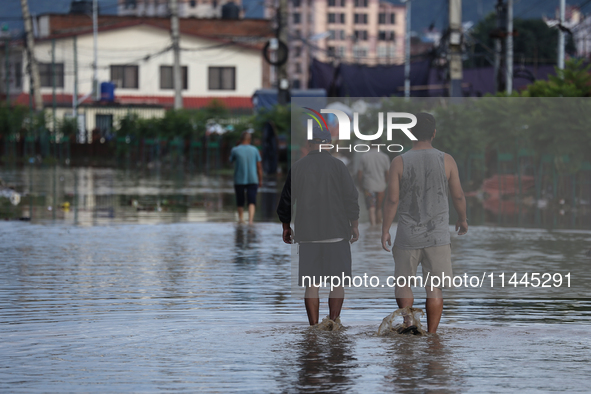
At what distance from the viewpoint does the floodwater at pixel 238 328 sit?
707 cm

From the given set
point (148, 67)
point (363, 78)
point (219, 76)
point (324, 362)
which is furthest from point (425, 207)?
point (219, 76)

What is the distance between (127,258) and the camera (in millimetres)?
14750

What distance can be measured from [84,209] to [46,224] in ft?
12.6

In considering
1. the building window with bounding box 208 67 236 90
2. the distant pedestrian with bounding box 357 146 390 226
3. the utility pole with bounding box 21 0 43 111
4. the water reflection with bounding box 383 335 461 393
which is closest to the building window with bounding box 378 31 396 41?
the building window with bounding box 208 67 236 90

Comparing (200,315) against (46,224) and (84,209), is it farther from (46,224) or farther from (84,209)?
(84,209)

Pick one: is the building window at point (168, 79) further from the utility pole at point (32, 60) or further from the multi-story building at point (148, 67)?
the utility pole at point (32, 60)

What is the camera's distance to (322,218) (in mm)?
8883

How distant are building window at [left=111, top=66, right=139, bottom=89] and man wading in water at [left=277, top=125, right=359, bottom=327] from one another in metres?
63.6

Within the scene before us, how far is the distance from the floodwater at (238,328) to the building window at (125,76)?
54.9 meters

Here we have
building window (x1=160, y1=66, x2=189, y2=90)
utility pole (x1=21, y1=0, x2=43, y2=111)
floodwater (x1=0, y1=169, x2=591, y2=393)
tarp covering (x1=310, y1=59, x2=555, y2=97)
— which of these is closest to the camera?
floodwater (x1=0, y1=169, x2=591, y2=393)

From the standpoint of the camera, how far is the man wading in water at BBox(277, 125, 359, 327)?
349 inches

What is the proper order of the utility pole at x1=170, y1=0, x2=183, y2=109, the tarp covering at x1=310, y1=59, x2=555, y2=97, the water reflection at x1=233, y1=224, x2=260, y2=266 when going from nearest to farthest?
the water reflection at x1=233, y1=224, x2=260, y2=266 < the utility pole at x1=170, y1=0, x2=183, y2=109 < the tarp covering at x1=310, y1=59, x2=555, y2=97

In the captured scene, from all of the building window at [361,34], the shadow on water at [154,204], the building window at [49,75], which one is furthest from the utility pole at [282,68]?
the building window at [361,34]

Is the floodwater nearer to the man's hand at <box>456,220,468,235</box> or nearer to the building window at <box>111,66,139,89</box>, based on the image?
the man's hand at <box>456,220,468,235</box>
